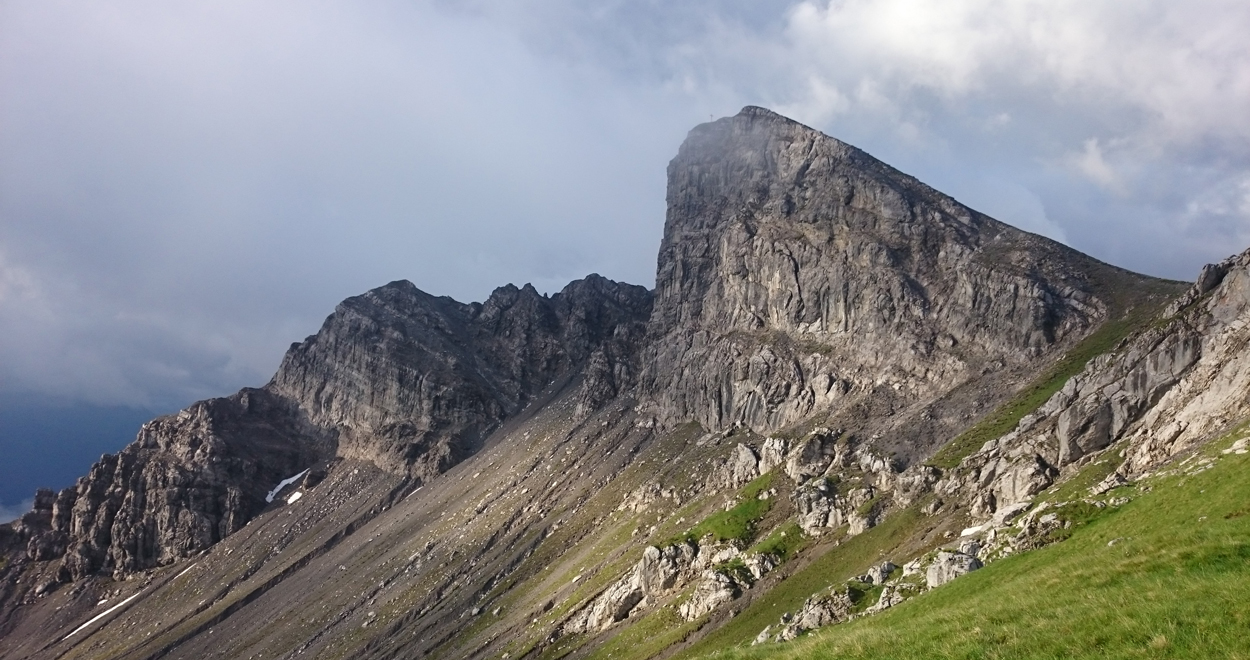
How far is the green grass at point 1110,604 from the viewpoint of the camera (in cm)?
1966

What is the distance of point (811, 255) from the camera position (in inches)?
7367

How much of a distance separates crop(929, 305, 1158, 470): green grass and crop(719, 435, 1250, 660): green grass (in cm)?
6439

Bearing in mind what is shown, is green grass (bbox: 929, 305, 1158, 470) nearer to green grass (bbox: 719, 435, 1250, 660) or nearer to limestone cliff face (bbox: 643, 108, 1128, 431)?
limestone cliff face (bbox: 643, 108, 1128, 431)

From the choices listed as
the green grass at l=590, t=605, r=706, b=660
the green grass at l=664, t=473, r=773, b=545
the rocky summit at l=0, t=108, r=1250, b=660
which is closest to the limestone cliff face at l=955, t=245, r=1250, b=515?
the rocky summit at l=0, t=108, r=1250, b=660

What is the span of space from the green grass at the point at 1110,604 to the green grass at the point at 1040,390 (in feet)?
211

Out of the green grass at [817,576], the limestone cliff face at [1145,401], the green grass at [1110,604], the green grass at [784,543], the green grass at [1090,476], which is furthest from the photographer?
the green grass at [784,543]

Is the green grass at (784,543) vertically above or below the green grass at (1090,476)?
below

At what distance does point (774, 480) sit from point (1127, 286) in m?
81.1

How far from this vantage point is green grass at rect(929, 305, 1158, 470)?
107 meters

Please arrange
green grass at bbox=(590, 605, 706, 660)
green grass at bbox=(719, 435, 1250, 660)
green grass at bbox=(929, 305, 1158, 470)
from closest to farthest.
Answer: green grass at bbox=(719, 435, 1250, 660), green grass at bbox=(590, 605, 706, 660), green grass at bbox=(929, 305, 1158, 470)

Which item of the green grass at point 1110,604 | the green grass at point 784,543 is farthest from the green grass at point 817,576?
the green grass at point 1110,604

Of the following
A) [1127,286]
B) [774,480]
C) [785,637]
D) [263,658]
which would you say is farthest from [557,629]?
[1127,286]

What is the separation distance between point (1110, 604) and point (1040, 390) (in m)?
104

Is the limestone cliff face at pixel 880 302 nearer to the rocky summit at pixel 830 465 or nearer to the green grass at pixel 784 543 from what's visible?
the rocky summit at pixel 830 465
